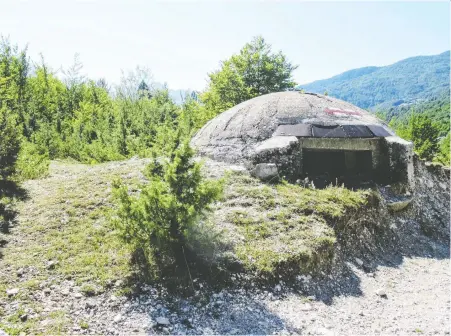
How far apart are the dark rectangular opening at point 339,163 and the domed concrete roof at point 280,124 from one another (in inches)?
35.8

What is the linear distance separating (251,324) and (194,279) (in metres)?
1.16

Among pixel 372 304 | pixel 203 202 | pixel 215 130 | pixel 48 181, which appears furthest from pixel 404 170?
pixel 48 181

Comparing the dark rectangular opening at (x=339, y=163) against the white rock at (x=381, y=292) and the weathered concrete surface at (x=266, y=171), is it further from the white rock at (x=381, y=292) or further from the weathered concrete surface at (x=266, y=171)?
the white rock at (x=381, y=292)

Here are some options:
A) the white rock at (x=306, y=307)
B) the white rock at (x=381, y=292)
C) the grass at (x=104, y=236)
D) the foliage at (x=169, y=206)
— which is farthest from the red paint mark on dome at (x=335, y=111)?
the white rock at (x=306, y=307)

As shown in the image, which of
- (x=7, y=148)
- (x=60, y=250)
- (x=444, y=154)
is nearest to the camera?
(x=60, y=250)

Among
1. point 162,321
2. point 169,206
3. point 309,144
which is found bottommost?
point 162,321

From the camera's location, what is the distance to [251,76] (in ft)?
68.8

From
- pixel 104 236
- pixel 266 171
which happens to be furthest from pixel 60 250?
pixel 266 171

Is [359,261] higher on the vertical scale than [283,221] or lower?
lower

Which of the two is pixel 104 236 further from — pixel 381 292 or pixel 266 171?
pixel 381 292

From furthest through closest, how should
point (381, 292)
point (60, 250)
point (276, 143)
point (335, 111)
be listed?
point (335, 111)
point (276, 143)
point (381, 292)
point (60, 250)

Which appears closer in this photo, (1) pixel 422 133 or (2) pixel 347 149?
(2) pixel 347 149

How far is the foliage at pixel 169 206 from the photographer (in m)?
5.20

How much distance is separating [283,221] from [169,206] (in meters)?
2.87
